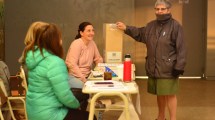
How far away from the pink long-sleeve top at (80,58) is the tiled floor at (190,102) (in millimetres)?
810

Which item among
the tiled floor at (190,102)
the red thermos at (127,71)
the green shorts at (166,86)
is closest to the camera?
the red thermos at (127,71)

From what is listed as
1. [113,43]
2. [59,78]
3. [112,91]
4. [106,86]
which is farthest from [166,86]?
[59,78]

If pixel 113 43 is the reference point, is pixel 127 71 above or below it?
below

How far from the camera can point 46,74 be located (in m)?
2.33

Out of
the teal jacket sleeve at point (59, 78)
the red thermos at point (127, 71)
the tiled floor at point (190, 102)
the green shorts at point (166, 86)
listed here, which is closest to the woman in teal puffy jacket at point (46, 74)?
the teal jacket sleeve at point (59, 78)

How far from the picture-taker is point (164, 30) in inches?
141

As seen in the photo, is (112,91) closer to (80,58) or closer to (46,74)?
(46,74)

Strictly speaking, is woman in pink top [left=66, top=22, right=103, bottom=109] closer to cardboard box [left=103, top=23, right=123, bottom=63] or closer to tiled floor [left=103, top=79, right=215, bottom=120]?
cardboard box [left=103, top=23, right=123, bottom=63]

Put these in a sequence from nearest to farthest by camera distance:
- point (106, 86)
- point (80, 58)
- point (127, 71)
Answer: point (106, 86) < point (127, 71) < point (80, 58)

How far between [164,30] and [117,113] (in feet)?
4.60

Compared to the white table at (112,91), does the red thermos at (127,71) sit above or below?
above

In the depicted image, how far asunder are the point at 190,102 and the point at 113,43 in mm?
1785

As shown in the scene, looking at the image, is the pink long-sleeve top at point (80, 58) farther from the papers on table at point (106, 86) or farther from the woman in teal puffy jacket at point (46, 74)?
the woman in teal puffy jacket at point (46, 74)

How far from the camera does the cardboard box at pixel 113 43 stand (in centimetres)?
391
